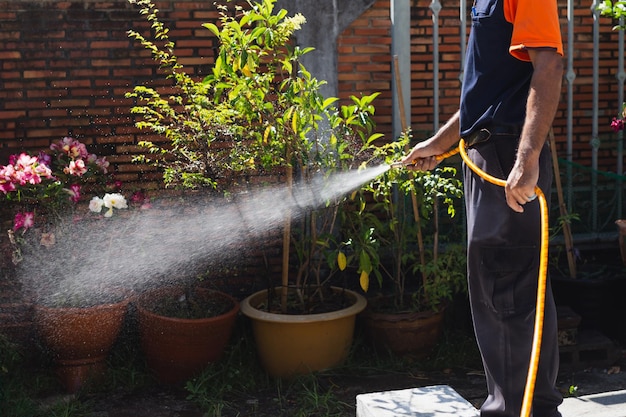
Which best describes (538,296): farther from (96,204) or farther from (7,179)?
(7,179)

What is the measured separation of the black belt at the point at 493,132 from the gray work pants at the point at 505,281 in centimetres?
2

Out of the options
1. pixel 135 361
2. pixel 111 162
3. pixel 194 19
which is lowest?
pixel 135 361

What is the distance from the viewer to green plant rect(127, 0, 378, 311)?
16.1 ft

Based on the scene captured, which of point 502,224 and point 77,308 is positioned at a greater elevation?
point 502,224

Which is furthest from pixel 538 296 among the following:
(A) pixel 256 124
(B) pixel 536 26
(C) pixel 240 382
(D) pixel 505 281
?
(A) pixel 256 124

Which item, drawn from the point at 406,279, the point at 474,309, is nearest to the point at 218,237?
the point at 406,279

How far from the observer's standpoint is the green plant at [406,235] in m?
5.19

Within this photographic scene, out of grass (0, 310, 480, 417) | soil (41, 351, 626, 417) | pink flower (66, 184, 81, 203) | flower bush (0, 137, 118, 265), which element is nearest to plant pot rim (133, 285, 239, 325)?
grass (0, 310, 480, 417)

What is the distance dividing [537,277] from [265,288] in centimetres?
306

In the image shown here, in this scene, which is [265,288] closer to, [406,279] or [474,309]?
[406,279]

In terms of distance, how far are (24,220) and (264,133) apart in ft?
5.08

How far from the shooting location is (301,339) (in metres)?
5.16

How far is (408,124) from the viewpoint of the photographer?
612cm

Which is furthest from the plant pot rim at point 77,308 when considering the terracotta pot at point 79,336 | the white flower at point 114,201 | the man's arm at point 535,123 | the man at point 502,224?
the man's arm at point 535,123
